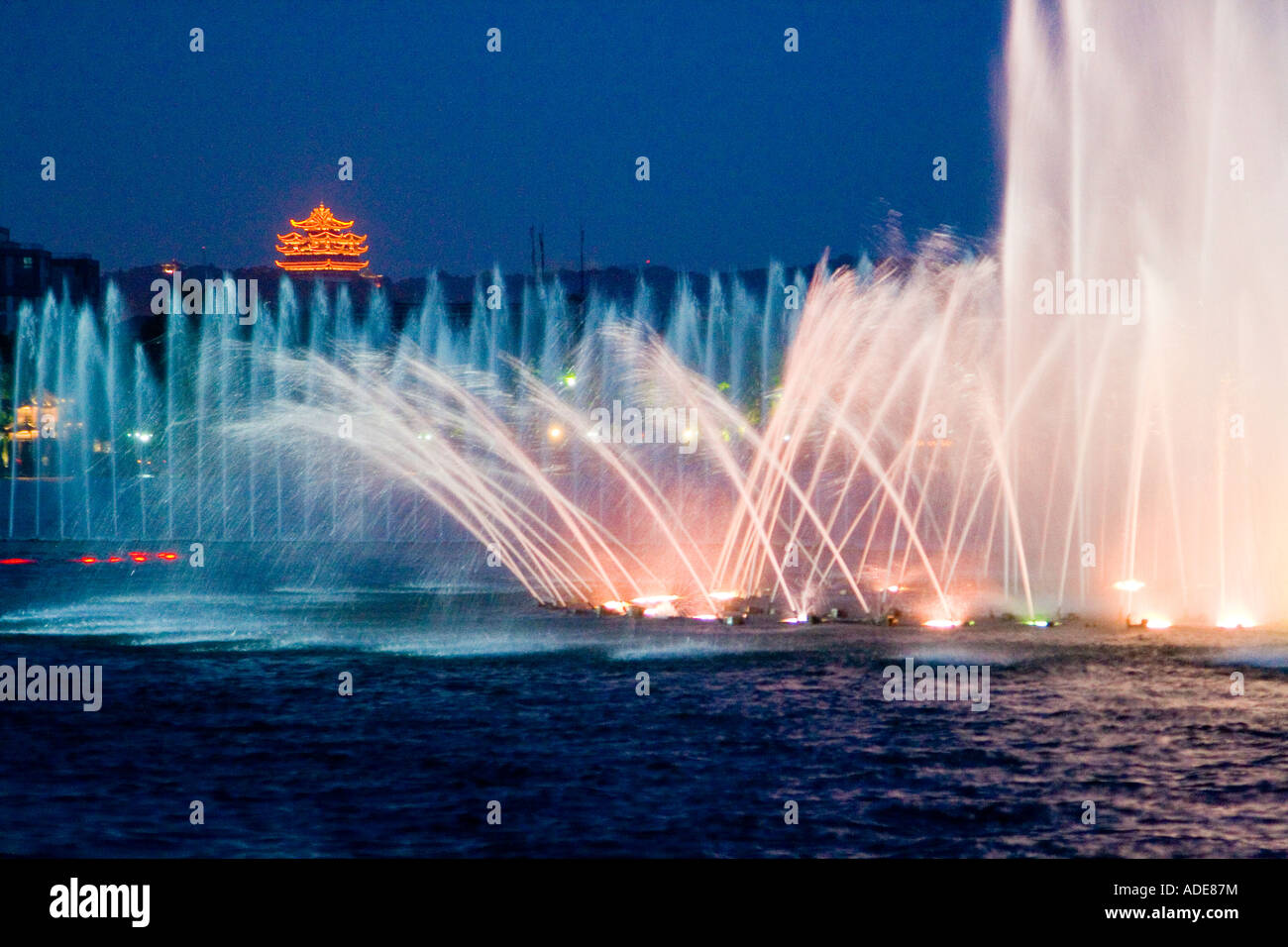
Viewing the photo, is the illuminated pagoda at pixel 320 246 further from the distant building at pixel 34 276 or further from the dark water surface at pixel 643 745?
the dark water surface at pixel 643 745

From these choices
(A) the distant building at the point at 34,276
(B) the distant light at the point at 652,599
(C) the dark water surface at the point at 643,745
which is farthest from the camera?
(A) the distant building at the point at 34,276

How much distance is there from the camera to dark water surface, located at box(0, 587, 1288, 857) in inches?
483

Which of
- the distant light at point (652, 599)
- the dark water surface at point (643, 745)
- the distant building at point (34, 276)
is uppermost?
the distant building at point (34, 276)

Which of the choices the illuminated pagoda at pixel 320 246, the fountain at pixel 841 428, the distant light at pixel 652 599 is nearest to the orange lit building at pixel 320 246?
the illuminated pagoda at pixel 320 246

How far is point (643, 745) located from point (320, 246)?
123940 mm

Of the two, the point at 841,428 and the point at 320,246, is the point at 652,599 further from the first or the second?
the point at 320,246

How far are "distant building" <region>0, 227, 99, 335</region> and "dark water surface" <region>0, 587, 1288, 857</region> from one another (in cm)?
10842

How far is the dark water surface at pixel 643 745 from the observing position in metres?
12.3

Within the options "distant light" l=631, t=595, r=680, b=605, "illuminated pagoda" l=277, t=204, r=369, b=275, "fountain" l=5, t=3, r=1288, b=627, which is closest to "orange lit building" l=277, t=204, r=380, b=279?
"illuminated pagoda" l=277, t=204, r=369, b=275

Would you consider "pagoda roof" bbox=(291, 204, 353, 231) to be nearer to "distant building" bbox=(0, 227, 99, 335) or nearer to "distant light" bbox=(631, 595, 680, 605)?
"distant building" bbox=(0, 227, 99, 335)

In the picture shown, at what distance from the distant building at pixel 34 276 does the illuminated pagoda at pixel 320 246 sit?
15.3m

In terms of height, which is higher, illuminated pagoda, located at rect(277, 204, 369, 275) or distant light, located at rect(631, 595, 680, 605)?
illuminated pagoda, located at rect(277, 204, 369, 275)
